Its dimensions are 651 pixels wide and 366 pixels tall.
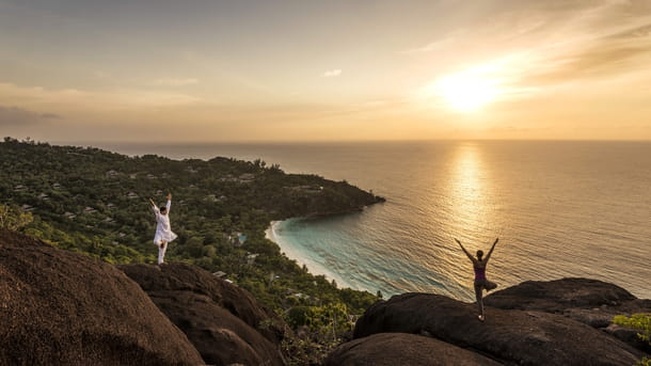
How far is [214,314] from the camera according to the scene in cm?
1279

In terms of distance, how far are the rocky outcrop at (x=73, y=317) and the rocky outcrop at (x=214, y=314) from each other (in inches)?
83.4

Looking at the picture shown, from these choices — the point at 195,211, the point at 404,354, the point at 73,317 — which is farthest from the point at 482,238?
the point at 73,317

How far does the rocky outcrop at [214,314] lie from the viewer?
11.3m

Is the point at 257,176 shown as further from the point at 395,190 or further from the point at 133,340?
the point at 133,340

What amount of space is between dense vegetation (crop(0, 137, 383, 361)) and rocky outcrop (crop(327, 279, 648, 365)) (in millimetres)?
5236

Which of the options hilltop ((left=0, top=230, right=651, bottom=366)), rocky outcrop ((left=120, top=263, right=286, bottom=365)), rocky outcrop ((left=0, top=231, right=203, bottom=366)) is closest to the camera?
rocky outcrop ((left=0, top=231, right=203, bottom=366))

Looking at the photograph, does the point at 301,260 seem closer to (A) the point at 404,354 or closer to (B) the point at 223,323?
(B) the point at 223,323

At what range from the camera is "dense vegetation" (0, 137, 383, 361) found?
131 feet

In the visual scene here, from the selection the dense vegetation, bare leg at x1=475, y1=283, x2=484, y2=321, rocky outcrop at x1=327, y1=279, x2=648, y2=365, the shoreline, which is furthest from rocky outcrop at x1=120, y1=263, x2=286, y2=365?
the shoreline

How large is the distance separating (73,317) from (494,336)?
10.8 metres

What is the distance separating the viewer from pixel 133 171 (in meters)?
106

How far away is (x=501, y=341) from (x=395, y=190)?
123 meters

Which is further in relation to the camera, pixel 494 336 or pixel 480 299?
pixel 480 299

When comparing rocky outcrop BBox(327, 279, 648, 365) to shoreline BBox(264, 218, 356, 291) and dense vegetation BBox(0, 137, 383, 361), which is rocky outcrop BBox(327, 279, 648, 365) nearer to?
dense vegetation BBox(0, 137, 383, 361)
